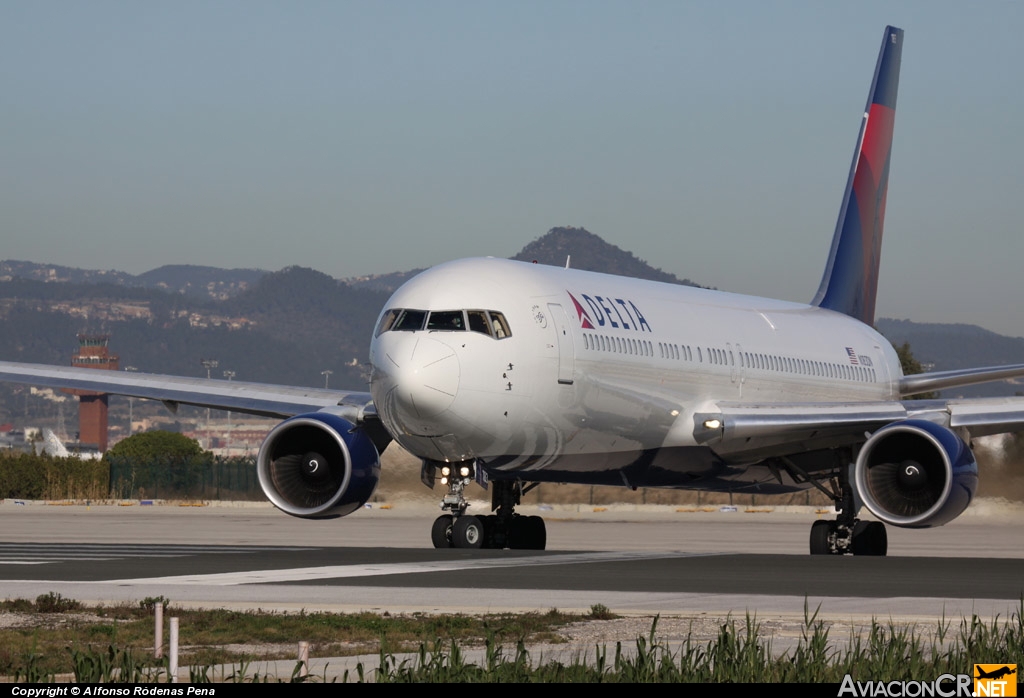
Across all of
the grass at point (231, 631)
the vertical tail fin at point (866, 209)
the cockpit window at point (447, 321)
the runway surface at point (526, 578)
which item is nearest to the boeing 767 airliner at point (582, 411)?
the cockpit window at point (447, 321)

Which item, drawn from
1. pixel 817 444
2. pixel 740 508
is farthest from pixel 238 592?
pixel 740 508

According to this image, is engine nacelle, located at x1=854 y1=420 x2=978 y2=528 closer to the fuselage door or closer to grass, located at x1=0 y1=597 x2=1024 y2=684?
the fuselage door

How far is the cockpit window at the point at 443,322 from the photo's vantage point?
75.8ft

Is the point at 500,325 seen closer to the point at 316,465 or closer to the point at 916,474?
the point at 316,465

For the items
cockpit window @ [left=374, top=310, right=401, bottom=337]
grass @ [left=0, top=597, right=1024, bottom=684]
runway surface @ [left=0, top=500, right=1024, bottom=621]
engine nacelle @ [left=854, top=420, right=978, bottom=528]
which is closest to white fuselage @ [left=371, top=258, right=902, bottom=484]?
cockpit window @ [left=374, top=310, right=401, bottom=337]

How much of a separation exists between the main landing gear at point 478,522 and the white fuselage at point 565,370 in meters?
0.55

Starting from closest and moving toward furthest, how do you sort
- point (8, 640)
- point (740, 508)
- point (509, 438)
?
point (8, 640), point (509, 438), point (740, 508)

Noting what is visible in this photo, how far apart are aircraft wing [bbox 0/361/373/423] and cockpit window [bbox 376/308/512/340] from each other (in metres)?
4.52

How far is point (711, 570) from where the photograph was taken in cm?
2011

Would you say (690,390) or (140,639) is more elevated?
(690,390)

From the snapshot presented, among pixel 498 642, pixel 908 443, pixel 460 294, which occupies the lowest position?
pixel 498 642

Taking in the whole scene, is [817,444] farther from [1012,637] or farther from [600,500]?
[600,500]

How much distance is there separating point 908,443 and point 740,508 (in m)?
30.6

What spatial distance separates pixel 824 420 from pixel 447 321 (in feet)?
21.8
